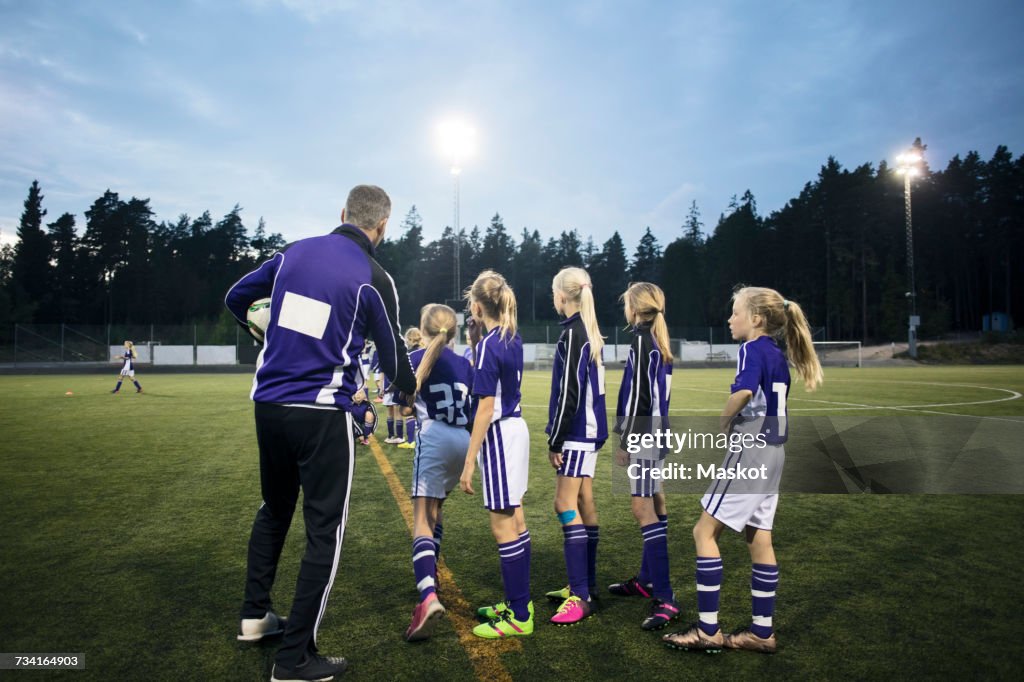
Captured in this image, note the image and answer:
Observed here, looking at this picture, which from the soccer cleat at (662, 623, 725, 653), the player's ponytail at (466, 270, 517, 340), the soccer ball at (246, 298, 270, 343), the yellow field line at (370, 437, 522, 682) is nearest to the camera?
the yellow field line at (370, 437, 522, 682)

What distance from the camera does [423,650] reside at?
10.9 ft

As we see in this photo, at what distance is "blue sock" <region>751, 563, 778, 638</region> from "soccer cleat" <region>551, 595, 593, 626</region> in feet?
3.15

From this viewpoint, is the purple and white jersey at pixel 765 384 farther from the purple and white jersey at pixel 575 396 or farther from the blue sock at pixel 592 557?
the blue sock at pixel 592 557

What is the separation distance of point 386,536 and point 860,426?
33.9ft

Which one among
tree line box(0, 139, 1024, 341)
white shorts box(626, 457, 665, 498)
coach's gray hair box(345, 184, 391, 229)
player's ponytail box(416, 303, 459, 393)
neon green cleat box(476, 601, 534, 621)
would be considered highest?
tree line box(0, 139, 1024, 341)

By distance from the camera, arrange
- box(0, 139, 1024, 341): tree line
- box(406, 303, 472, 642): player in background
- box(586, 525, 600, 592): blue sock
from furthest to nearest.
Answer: box(0, 139, 1024, 341): tree line
box(586, 525, 600, 592): blue sock
box(406, 303, 472, 642): player in background

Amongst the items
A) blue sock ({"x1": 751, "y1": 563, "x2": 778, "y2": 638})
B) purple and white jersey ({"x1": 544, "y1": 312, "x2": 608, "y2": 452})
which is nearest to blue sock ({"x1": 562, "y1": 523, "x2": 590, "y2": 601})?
purple and white jersey ({"x1": 544, "y1": 312, "x2": 608, "y2": 452})

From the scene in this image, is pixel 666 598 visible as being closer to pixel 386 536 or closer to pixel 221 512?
pixel 386 536

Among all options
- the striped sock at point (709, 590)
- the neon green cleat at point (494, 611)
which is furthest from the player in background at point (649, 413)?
the neon green cleat at point (494, 611)

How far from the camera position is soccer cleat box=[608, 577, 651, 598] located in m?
4.13

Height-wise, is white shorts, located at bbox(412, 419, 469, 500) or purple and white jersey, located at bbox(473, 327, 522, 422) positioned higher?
purple and white jersey, located at bbox(473, 327, 522, 422)

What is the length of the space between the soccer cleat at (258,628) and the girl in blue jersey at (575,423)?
1.61 meters

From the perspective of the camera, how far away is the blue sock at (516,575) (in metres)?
3.50

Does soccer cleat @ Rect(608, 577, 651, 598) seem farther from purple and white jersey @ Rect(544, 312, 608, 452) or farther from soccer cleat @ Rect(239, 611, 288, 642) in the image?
soccer cleat @ Rect(239, 611, 288, 642)
